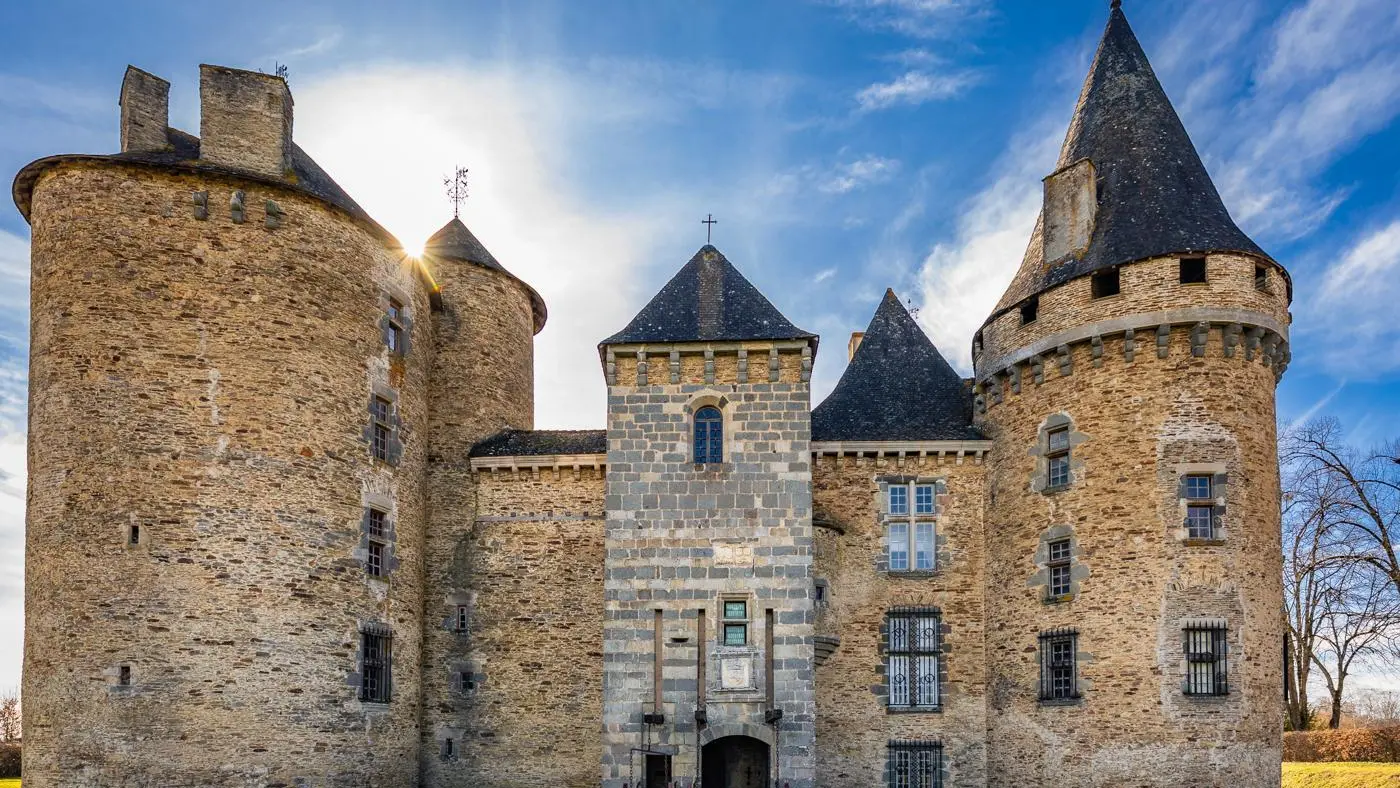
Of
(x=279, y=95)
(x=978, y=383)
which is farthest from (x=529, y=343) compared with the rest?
(x=978, y=383)

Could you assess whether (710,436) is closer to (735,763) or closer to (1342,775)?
(735,763)

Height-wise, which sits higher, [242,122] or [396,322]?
[242,122]

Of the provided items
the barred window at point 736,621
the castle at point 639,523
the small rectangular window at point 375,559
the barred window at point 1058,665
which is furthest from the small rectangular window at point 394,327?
the barred window at point 1058,665

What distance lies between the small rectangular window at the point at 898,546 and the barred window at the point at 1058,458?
11.5ft

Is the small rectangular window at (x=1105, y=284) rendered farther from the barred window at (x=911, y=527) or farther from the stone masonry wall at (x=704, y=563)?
the stone masonry wall at (x=704, y=563)

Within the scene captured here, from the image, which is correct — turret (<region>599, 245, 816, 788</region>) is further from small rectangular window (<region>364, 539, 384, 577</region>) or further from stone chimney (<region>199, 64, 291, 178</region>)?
stone chimney (<region>199, 64, 291, 178</region>)

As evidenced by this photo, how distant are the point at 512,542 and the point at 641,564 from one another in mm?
4946

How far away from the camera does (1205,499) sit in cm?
2378

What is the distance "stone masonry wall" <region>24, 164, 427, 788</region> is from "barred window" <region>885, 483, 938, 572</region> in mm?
11441

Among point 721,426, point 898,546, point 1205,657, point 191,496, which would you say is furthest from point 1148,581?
point 191,496

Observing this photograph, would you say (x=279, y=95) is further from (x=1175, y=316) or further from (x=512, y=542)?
(x=1175, y=316)

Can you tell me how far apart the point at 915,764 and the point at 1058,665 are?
3.95m

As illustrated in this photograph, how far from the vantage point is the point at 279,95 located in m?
25.9

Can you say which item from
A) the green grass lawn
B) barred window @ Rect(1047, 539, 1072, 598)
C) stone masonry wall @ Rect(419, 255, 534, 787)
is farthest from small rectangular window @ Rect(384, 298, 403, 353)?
the green grass lawn
